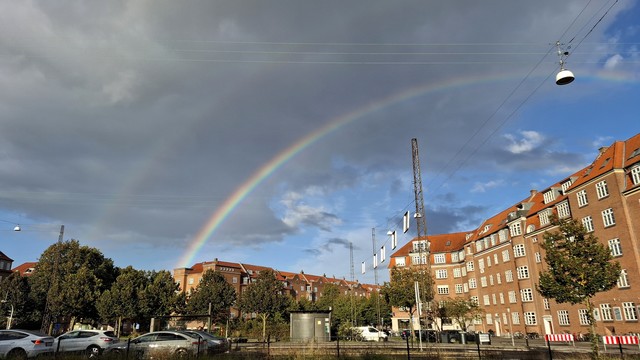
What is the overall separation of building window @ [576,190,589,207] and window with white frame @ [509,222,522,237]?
47.1ft

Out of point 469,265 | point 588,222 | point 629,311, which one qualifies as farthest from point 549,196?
point 469,265

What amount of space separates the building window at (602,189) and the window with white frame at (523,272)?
18.6m

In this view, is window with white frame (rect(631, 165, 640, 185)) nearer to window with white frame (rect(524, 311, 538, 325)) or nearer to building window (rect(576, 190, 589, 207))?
building window (rect(576, 190, 589, 207))

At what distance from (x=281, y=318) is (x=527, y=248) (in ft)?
140

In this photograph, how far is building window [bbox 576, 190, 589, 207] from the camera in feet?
147

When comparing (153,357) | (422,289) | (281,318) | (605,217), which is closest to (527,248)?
(605,217)

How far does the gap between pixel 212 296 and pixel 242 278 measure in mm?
44459

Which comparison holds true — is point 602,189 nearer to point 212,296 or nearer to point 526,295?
point 526,295

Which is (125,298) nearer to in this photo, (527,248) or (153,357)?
(153,357)

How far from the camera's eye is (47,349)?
22797 mm

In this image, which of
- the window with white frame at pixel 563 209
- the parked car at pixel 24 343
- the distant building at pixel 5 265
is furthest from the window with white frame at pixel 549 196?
the distant building at pixel 5 265

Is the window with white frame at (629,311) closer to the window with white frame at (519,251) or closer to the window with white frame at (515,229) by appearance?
the window with white frame at (519,251)

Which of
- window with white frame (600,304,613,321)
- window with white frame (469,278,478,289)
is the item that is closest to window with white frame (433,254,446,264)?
window with white frame (469,278,478,289)

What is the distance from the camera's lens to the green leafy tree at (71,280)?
56688 mm
